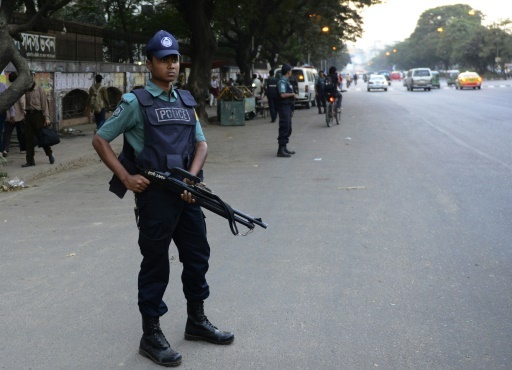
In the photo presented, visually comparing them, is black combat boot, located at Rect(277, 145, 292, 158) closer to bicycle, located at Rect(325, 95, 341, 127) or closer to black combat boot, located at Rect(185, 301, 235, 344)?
bicycle, located at Rect(325, 95, 341, 127)

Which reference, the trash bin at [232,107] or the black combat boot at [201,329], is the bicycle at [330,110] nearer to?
the trash bin at [232,107]

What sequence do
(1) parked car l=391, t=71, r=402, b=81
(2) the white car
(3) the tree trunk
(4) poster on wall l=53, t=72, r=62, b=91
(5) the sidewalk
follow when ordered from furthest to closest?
(1) parked car l=391, t=71, r=402, b=81
(2) the white car
(3) the tree trunk
(4) poster on wall l=53, t=72, r=62, b=91
(5) the sidewalk

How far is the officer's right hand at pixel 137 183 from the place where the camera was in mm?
3717

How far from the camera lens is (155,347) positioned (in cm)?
388

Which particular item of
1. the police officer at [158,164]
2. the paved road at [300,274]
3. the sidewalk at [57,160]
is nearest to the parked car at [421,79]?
the sidewalk at [57,160]

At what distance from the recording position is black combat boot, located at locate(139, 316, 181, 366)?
3.82 m

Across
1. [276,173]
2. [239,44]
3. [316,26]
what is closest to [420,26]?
[316,26]

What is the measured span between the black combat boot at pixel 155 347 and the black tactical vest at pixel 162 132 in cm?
91

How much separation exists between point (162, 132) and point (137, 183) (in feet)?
1.04

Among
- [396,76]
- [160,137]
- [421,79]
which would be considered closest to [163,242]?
[160,137]

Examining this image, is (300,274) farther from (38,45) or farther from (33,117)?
(38,45)

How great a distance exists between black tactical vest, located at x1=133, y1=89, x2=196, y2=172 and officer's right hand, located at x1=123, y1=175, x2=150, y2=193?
8 centimetres

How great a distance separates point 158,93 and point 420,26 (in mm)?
163849

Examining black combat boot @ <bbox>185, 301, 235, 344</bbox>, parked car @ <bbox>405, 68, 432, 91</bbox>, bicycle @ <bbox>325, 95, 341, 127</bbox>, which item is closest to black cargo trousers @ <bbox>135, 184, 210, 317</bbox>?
black combat boot @ <bbox>185, 301, 235, 344</bbox>
